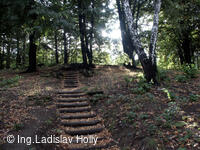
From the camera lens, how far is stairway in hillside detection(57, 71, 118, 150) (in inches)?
211

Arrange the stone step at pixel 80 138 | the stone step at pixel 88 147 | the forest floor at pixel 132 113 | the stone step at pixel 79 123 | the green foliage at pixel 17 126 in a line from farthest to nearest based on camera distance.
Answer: the stone step at pixel 79 123, the green foliage at pixel 17 126, the stone step at pixel 80 138, the stone step at pixel 88 147, the forest floor at pixel 132 113

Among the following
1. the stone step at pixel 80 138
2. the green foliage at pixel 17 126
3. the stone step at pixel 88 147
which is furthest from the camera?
the green foliage at pixel 17 126

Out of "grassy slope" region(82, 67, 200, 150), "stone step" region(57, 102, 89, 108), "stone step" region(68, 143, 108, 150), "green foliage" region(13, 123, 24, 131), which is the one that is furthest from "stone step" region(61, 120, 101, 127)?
"green foliage" region(13, 123, 24, 131)

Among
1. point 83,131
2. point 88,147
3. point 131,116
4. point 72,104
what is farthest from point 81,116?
point 131,116

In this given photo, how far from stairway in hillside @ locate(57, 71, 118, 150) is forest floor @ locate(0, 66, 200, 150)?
0.33m

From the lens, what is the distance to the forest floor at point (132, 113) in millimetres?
4680

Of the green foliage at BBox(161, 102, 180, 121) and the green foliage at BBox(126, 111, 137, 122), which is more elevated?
the green foliage at BBox(161, 102, 180, 121)

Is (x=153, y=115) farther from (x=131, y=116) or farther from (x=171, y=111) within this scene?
(x=131, y=116)

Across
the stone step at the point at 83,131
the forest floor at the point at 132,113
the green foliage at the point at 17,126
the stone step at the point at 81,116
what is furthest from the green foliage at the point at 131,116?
the green foliage at the point at 17,126

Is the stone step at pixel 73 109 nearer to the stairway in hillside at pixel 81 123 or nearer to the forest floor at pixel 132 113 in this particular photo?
the stairway in hillside at pixel 81 123

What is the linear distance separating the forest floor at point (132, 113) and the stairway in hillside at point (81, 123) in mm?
330

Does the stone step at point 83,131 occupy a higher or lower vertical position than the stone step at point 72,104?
lower

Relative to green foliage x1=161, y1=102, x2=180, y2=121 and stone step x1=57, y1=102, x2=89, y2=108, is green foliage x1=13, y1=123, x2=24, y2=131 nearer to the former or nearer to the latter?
stone step x1=57, y1=102, x2=89, y2=108

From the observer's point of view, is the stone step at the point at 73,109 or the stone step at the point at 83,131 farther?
the stone step at the point at 73,109
